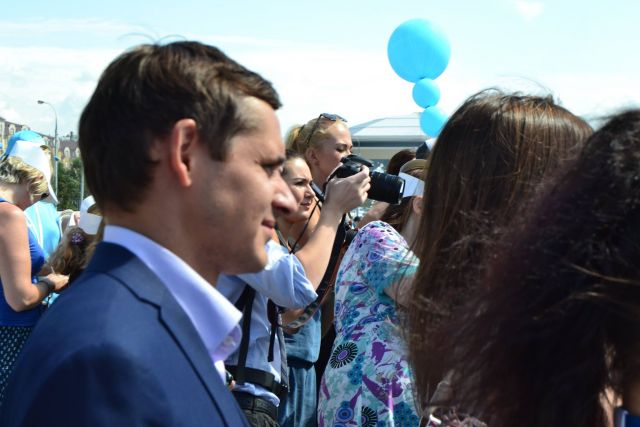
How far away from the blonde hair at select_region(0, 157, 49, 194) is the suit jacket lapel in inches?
129

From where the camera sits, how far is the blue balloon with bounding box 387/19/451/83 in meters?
8.73

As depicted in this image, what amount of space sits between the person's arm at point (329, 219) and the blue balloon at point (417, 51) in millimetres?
6111

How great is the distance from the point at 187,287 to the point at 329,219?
5.30ft

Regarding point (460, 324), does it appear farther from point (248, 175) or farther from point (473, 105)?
point (473, 105)

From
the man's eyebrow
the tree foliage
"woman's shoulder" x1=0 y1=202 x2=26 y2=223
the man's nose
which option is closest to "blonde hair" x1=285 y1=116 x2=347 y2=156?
"woman's shoulder" x1=0 y1=202 x2=26 y2=223

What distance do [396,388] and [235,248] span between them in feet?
3.49

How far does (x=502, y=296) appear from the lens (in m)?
1.04

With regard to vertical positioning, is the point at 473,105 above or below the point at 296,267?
above

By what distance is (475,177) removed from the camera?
173cm

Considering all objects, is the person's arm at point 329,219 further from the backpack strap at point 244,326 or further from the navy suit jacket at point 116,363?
the navy suit jacket at point 116,363

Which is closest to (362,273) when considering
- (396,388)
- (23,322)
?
(396,388)

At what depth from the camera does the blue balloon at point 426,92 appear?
897 cm

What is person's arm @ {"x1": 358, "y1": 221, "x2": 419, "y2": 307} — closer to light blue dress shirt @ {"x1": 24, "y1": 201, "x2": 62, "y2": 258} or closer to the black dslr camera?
the black dslr camera

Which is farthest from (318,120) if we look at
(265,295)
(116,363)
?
(116,363)
